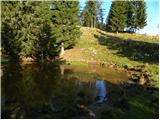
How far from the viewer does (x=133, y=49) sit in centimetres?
6091

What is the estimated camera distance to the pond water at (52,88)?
73.4ft

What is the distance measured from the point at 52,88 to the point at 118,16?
56644 mm

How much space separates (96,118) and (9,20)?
31615mm

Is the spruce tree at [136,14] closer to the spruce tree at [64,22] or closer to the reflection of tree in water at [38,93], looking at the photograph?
the spruce tree at [64,22]

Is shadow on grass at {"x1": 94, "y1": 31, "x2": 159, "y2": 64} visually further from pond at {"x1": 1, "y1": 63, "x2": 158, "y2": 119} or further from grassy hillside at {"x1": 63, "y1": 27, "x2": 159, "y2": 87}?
pond at {"x1": 1, "y1": 63, "x2": 158, "y2": 119}

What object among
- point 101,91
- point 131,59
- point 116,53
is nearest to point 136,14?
point 116,53

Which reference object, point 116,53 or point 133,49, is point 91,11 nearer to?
point 133,49

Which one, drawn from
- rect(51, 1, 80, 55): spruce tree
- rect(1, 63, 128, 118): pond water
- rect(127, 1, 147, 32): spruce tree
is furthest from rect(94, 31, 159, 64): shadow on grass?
rect(127, 1, 147, 32): spruce tree

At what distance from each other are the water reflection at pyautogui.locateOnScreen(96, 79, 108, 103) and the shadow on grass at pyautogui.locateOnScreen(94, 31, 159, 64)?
1495 cm

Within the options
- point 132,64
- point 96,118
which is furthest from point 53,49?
point 96,118

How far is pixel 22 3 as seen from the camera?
163ft

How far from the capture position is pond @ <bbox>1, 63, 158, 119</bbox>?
878 inches

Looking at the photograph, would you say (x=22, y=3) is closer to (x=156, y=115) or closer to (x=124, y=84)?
(x=124, y=84)

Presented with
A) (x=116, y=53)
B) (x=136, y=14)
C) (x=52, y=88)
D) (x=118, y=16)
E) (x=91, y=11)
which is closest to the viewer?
(x=52, y=88)
